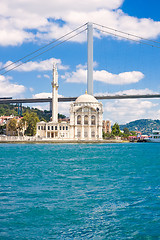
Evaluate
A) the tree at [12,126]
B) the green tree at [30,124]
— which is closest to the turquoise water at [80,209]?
the green tree at [30,124]

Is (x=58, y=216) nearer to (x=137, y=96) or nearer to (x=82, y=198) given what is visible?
(x=82, y=198)

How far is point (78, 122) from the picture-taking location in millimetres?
73938

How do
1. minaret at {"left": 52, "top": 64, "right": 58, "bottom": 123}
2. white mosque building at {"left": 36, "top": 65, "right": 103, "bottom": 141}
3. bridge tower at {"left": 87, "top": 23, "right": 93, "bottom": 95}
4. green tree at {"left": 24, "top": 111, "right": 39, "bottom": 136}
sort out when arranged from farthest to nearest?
minaret at {"left": 52, "top": 64, "right": 58, "bottom": 123}, white mosque building at {"left": 36, "top": 65, "right": 103, "bottom": 141}, green tree at {"left": 24, "top": 111, "right": 39, "bottom": 136}, bridge tower at {"left": 87, "top": 23, "right": 93, "bottom": 95}

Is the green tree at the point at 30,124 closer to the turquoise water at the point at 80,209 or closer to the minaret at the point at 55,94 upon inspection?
the minaret at the point at 55,94

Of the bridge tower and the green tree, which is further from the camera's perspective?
the green tree

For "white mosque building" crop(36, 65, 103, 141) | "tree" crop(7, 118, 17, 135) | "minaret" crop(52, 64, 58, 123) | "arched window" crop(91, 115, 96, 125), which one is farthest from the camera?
"arched window" crop(91, 115, 96, 125)

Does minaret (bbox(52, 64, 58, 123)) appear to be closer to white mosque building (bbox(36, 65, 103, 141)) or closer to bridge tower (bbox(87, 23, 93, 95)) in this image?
white mosque building (bbox(36, 65, 103, 141))

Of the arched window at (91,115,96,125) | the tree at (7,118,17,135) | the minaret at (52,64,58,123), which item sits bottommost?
the tree at (7,118,17,135)

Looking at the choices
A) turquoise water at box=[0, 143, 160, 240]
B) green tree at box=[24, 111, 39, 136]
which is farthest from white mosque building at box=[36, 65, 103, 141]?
turquoise water at box=[0, 143, 160, 240]

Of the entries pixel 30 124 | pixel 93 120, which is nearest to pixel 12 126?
pixel 30 124

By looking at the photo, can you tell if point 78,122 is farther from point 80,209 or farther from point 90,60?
point 80,209

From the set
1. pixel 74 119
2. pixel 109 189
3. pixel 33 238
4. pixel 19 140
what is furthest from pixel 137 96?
pixel 33 238

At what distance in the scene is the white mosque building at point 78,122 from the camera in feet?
235

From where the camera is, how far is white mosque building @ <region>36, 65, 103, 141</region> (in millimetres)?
71625
